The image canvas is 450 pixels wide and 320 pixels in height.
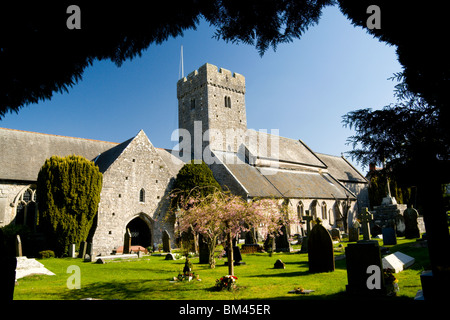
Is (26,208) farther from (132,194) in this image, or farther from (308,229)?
(308,229)

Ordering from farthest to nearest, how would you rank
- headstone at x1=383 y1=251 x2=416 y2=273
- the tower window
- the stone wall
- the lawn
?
1. the tower window
2. the stone wall
3. headstone at x1=383 y1=251 x2=416 y2=273
4. the lawn

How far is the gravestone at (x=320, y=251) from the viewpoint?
863 centimetres

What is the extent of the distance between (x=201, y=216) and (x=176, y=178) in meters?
13.5

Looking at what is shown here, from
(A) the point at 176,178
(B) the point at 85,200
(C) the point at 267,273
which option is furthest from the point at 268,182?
(C) the point at 267,273

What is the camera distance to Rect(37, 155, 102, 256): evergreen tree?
17.6 m

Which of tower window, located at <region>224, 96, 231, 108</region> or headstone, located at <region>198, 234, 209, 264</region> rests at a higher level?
tower window, located at <region>224, 96, 231, 108</region>

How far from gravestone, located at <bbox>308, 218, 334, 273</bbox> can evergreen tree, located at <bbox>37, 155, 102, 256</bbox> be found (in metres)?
15.0

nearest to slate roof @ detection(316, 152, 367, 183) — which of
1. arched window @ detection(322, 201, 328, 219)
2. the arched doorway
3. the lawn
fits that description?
arched window @ detection(322, 201, 328, 219)

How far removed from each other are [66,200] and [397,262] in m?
17.8

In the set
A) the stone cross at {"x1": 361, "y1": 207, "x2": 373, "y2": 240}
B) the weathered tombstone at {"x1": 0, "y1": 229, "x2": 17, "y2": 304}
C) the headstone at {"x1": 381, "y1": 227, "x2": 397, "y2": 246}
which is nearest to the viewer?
the weathered tombstone at {"x1": 0, "y1": 229, "x2": 17, "y2": 304}

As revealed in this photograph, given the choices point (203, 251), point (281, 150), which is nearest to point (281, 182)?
point (281, 150)

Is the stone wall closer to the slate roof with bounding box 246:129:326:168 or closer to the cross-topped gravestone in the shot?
the slate roof with bounding box 246:129:326:168

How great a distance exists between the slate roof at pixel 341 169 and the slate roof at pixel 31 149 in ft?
90.8

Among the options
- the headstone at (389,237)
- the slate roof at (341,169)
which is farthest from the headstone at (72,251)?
the slate roof at (341,169)
